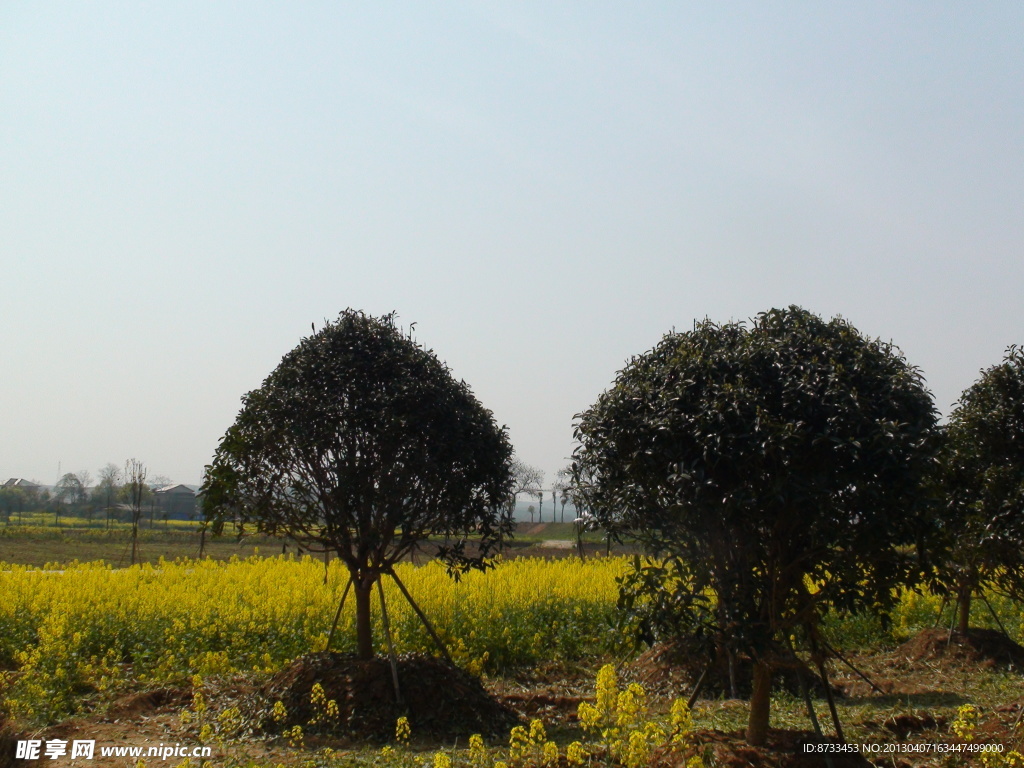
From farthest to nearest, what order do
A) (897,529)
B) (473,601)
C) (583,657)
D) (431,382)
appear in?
Result: (473,601) → (583,657) → (431,382) → (897,529)

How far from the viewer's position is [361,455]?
765 cm

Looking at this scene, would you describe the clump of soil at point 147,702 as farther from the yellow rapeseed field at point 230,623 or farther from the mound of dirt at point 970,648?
the mound of dirt at point 970,648

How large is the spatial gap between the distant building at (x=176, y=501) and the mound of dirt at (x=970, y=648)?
78475 millimetres

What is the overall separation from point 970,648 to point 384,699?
25.0ft

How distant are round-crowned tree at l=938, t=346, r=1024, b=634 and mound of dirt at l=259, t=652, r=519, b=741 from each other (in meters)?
5.02

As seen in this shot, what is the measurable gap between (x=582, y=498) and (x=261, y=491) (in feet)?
11.1

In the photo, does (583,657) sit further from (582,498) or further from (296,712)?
(582,498)

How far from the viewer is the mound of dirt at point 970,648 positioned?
1025 cm

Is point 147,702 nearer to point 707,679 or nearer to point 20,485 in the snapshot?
point 707,679

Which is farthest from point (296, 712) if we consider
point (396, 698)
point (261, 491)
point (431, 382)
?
point (431, 382)

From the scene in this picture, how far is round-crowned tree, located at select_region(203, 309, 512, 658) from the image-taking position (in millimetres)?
7555

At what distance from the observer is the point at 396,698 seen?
23.7 ft

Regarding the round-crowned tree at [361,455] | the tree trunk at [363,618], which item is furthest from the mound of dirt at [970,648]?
the tree trunk at [363,618]

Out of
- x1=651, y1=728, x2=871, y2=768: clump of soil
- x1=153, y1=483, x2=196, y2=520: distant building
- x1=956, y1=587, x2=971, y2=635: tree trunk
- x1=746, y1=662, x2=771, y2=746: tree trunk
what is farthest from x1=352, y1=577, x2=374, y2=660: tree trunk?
x1=153, y1=483, x2=196, y2=520: distant building
